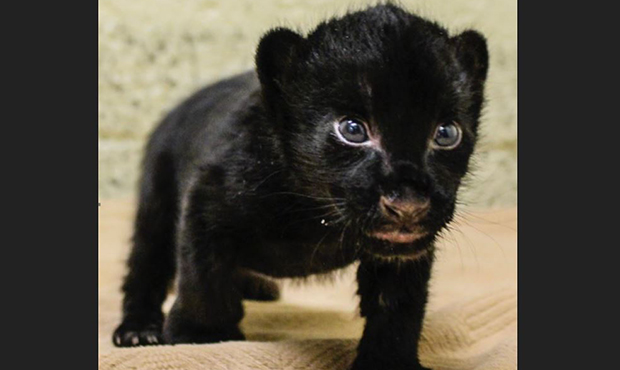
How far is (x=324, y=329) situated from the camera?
348cm

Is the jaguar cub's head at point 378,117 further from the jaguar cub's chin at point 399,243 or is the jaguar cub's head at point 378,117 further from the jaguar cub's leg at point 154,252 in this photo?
the jaguar cub's leg at point 154,252

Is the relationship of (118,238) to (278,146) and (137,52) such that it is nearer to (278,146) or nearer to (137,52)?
(137,52)

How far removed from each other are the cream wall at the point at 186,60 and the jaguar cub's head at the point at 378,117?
3236 mm

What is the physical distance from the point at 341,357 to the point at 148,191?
127 centimetres

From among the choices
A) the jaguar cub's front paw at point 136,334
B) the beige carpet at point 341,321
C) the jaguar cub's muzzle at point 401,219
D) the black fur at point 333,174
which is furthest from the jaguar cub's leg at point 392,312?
the jaguar cub's front paw at point 136,334

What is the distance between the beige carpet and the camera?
255 centimetres

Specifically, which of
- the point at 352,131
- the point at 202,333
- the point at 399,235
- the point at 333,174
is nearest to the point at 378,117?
the point at 352,131

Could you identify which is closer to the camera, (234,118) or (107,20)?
(234,118)

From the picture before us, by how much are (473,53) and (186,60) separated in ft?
11.8

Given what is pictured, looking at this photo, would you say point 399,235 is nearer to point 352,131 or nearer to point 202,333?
point 352,131

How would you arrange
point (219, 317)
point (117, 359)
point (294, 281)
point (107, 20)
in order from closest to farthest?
point (117, 359) < point (219, 317) < point (294, 281) < point (107, 20)

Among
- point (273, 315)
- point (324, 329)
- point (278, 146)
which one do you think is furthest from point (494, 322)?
point (278, 146)

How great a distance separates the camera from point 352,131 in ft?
7.66

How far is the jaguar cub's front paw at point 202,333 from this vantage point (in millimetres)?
2887
